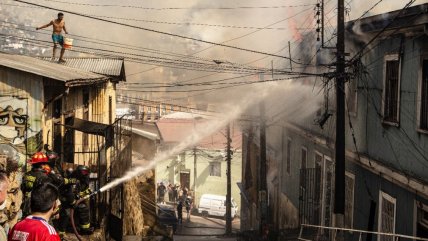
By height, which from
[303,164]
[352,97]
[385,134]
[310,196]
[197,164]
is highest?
[352,97]

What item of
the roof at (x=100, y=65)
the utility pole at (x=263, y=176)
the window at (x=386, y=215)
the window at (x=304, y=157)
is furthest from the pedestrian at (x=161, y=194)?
the window at (x=386, y=215)

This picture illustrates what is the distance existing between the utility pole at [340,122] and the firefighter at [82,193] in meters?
5.74

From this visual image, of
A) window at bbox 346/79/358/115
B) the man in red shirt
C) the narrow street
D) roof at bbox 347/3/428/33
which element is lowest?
the narrow street

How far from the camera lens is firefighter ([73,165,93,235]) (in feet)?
36.1

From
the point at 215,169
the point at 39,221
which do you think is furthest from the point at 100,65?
the point at 215,169

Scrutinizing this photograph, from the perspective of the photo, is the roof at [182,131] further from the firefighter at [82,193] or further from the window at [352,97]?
the firefighter at [82,193]

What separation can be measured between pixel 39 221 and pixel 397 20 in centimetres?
886

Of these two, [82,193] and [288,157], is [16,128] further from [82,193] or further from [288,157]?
[288,157]

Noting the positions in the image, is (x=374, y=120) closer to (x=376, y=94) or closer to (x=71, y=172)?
(x=376, y=94)

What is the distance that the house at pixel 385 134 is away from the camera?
1005 cm


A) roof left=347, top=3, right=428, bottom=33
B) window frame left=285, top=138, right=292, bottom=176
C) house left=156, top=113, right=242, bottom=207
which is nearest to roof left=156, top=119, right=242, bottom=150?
house left=156, top=113, right=242, bottom=207

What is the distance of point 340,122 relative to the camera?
1177 centimetres

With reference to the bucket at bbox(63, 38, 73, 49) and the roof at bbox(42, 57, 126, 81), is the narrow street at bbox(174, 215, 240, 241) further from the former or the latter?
the bucket at bbox(63, 38, 73, 49)

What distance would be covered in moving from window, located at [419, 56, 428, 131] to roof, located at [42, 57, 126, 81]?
12.4 meters
